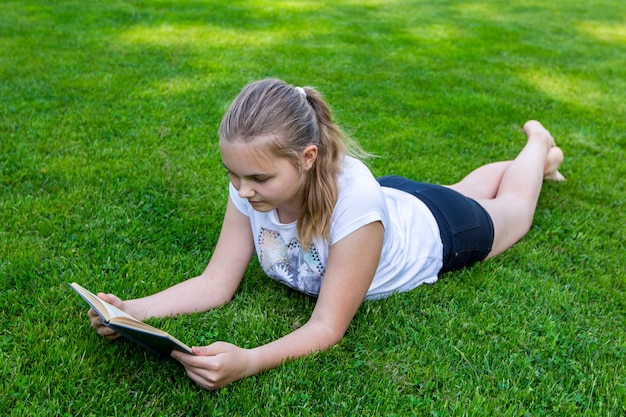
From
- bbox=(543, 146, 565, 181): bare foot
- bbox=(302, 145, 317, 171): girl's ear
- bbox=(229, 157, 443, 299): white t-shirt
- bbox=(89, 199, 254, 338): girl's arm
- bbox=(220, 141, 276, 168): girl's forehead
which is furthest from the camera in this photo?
bbox=(543, 146, 565, 181): bare foot

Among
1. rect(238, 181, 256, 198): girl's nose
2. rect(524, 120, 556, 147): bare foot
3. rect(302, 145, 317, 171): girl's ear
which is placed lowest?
rect(524, 120, 556, 147): bare foot

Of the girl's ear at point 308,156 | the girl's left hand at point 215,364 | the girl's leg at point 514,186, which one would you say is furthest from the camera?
the girl's leg at point 514,186

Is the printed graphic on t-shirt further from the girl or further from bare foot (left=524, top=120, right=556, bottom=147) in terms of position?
bare foot (left=524, top=120, right=556, bottom=147)

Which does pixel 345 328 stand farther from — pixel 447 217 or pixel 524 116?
pixel 524 116

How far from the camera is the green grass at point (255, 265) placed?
2.31m

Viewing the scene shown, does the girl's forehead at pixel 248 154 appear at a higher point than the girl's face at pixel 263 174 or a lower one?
higher

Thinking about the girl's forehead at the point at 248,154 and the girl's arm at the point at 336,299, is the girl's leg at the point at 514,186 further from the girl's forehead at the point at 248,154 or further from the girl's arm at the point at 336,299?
the girl's forehead at the point at 248,154

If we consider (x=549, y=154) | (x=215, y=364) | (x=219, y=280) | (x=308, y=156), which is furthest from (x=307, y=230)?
(x=549, y=154)

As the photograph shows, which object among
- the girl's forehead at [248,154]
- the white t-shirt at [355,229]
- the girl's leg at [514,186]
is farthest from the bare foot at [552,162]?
the girl's forehead at [248,154]

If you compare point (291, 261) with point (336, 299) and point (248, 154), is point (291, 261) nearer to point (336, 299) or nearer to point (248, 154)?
point (336, 299)

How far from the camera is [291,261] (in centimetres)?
276

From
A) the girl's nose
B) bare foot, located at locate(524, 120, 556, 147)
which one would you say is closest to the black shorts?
the girl's nose

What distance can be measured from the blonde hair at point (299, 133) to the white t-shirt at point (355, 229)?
0.06 meters

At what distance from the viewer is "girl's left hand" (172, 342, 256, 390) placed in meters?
2.14
